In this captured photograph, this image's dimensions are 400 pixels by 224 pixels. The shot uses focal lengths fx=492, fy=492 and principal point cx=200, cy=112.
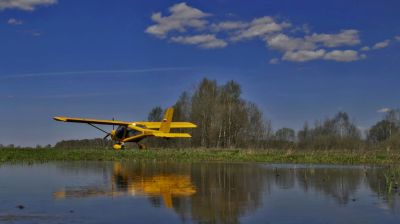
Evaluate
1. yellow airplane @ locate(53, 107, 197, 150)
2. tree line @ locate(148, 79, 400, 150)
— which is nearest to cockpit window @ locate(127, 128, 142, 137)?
yellow airplane @ locate(53, 107, 197, 150)

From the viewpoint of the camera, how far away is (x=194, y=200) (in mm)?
10484

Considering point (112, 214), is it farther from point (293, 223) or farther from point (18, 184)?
point (18, 184)

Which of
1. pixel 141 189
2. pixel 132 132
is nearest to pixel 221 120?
pixel 132 132

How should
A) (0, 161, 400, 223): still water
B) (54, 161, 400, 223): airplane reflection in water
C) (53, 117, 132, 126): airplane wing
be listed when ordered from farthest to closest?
(53, 117, 132, 126): airplane wing < (54, 161, 400, 223): airplane reflection in water < (0, 161, 400, 223): still water

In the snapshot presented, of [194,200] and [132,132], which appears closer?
[194,200]

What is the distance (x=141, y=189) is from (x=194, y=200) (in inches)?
94.1

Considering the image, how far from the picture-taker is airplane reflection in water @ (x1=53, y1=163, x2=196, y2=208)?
1129 cm

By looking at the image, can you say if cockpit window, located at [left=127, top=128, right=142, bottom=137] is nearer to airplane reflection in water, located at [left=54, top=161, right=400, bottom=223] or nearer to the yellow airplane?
the yellow airplane

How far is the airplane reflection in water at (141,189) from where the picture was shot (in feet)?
37.0

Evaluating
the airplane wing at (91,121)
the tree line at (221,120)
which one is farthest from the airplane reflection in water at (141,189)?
the tree line at (221,120)

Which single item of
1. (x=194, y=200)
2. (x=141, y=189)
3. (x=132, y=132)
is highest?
(x=132, y=132)

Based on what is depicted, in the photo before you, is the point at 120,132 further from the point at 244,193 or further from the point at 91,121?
the point at 244,193

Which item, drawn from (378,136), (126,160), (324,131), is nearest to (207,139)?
(324,131)

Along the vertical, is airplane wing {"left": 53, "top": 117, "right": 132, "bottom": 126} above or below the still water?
above
